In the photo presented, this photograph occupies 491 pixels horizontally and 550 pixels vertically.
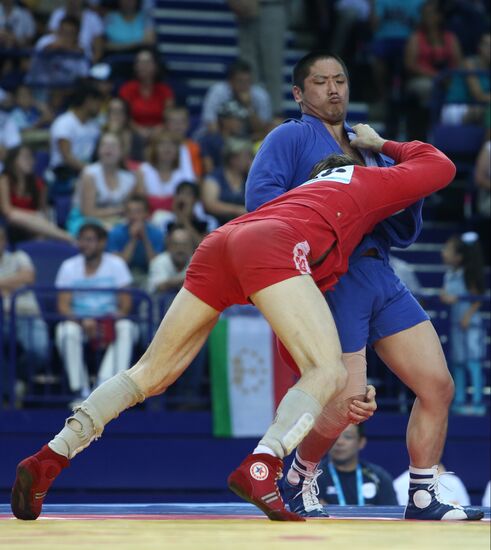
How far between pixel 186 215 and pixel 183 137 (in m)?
1.40

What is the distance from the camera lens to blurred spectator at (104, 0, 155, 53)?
44.5 feet

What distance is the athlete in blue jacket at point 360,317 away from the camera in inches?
212

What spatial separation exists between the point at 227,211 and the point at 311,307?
6.31 metres

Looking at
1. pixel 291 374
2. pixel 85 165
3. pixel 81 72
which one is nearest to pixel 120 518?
pixel 291 374

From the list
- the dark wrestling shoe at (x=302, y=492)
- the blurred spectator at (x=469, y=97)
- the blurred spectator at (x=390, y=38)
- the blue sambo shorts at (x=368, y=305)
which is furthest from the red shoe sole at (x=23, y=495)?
the blurred spectator at (x=390, y=38)

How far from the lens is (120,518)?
5242 mm

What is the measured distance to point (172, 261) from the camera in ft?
32.5

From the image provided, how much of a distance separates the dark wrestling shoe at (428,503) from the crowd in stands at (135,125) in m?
3.96

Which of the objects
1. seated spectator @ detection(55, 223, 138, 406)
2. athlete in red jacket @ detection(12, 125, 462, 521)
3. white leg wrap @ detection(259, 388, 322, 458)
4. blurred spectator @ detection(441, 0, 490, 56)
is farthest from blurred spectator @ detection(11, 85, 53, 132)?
white leg wrap @ detection(259, 388, 322, 458)

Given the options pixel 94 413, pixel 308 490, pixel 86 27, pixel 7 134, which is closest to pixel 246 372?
pixel 308 490

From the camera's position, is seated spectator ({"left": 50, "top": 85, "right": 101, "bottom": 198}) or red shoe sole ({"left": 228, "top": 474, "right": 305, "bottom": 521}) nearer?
red shoe sole ({"left": 228, "top": 474, "right": 305, "bottom": 521})

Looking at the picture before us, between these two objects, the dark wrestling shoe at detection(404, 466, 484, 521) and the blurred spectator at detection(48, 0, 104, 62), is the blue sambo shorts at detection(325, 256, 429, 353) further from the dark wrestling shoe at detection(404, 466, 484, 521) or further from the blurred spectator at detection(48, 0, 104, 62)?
the blurred spectator at detection(48, 0, 104, 62)

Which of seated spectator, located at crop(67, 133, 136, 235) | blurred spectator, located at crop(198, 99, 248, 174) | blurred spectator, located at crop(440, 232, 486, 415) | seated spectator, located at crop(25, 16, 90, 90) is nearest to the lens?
blurred spectator, located at crop(440, 232, 486, 415)

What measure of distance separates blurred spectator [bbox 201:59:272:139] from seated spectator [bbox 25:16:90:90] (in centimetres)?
125
